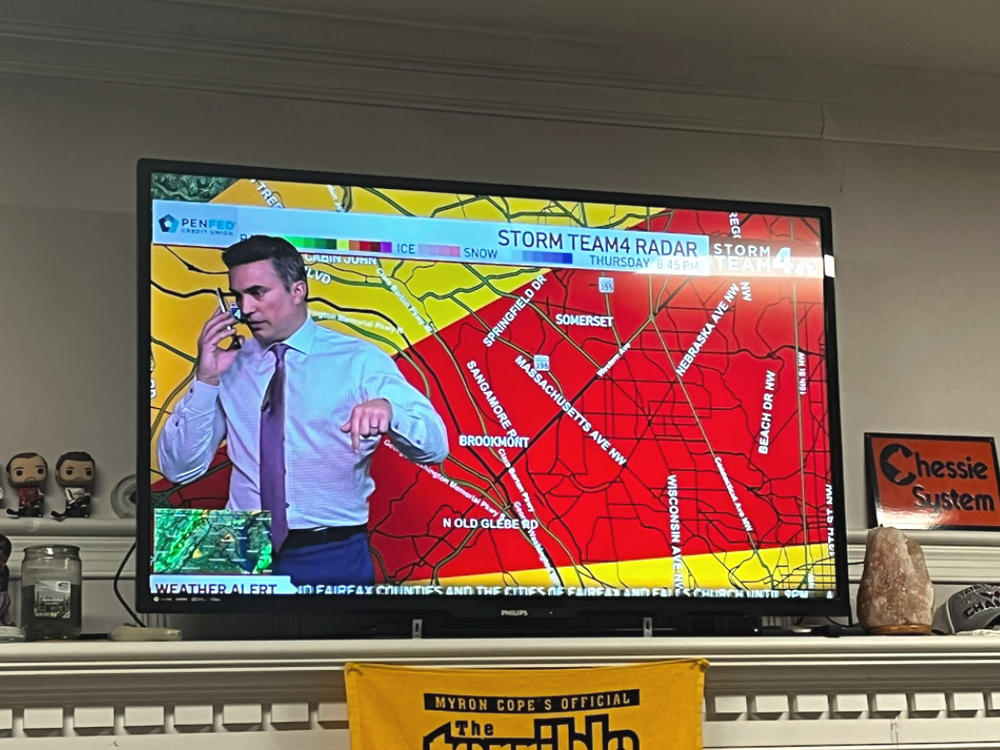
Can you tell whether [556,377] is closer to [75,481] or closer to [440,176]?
[440,176]

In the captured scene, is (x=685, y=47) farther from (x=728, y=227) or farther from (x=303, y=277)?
(x=303, y=277)

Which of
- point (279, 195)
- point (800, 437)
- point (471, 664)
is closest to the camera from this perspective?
point (471, 664)

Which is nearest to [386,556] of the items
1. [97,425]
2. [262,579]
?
[262,579]

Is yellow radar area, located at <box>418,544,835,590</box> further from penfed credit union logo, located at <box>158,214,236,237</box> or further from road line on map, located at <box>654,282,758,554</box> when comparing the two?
Answer: penfed credit union logo, located at <box>158,214,236,237</box>

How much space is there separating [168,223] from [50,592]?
649 millimetres


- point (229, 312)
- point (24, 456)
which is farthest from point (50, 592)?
point (229, 312)

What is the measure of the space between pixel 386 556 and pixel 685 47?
1.31 meters

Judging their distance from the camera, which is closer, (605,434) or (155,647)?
(155,647)

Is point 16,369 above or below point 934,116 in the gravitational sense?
below

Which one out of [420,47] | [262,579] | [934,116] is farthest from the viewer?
[934,116]

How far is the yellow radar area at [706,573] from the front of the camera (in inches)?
94.8

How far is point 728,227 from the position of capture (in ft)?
8.66

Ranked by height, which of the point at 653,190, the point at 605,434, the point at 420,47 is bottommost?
the point at 605,434

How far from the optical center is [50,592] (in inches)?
89.9
